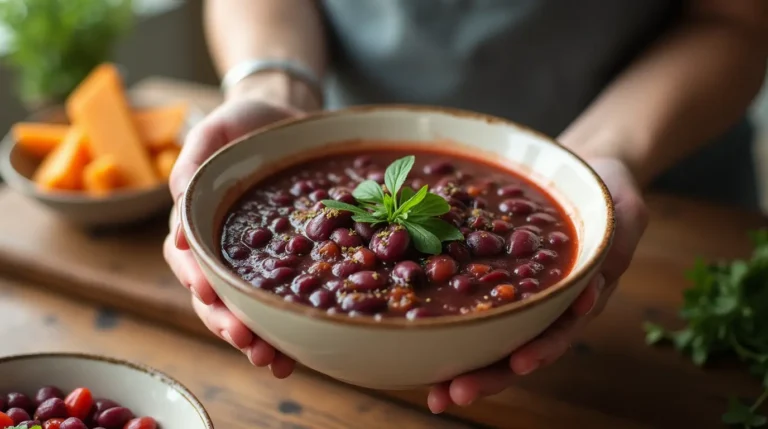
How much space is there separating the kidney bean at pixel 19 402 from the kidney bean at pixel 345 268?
23.6 inches

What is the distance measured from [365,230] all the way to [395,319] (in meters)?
0.28

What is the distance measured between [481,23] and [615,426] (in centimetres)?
113

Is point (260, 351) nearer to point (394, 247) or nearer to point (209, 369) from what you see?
point (394, 247)

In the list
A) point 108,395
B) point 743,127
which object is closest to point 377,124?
point 108,395

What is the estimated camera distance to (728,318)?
164 centimetres

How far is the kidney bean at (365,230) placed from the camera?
4.27 feet

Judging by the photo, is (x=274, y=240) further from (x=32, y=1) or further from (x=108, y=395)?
(x=32, y=1)

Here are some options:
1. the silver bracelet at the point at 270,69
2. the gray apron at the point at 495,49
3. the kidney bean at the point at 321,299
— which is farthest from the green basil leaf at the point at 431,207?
the gray apron at the point at 495,49

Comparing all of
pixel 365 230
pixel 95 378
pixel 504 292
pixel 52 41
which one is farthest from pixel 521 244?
pixel 52 41

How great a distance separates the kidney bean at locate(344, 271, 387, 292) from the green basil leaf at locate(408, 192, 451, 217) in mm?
141

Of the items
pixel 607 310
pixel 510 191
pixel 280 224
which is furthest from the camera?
pixel 607 310

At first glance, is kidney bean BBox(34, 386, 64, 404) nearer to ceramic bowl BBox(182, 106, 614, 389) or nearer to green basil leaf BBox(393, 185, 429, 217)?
ceramic bowl BBox(182, 106, 614, 389)

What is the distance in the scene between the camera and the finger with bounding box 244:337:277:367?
1.24 meters

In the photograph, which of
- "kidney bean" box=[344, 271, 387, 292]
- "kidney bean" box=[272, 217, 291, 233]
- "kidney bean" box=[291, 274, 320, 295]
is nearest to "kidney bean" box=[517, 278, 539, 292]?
"kidney bean" box=[344, 271, 387, 292]
